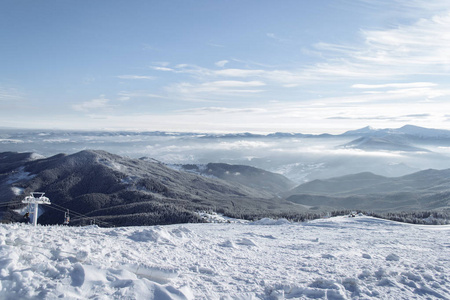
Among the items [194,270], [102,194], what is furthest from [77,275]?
[102,194]

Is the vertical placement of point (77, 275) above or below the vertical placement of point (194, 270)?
above

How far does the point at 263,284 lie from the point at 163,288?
476cm

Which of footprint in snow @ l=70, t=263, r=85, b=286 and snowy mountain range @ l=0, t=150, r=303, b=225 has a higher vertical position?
footprint in snow @ l=70, t=263, r=85, b=286

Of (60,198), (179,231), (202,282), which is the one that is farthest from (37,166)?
(202,282)

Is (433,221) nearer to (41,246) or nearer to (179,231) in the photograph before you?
(179,231)

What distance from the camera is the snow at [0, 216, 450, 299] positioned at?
10.9 m

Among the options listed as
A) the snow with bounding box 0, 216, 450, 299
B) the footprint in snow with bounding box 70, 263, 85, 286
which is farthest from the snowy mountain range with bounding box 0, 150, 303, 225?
the footprint in snow with bounding box 70, 263, 85, 286

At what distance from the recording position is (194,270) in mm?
14602

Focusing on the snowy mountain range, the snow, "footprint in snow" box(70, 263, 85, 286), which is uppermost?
"footprint in snow" box(70, 263, 85, 286)

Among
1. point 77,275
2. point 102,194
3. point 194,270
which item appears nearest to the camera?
point 77,275

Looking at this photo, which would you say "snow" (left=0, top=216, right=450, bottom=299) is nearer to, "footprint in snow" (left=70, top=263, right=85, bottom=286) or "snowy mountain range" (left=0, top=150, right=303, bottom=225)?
"footprint in snow" (left=70, top=263, right=85, bottom=286)

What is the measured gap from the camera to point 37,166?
161 meters

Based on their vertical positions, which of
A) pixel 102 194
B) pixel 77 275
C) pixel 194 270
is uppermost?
pixel 77 275

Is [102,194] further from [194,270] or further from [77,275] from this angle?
[77,275]
